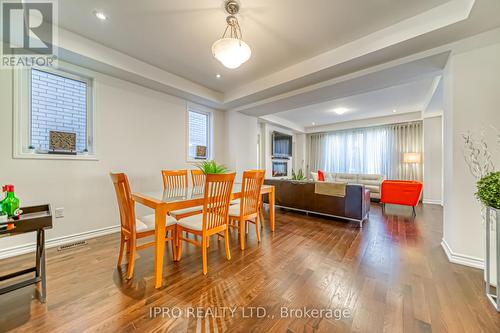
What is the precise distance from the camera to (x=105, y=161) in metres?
3.03

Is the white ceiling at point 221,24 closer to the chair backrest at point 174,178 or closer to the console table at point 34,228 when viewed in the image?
the chair backrest at point 174,178

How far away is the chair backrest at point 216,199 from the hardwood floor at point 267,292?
0.49 m

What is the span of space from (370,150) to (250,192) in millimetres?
6308

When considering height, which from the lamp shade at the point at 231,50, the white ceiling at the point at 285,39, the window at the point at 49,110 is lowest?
the window at the point at 49,110

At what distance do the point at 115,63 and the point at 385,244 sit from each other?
4597 mm

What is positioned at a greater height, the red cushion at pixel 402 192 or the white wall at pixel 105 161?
the white wall at pixel 105 161

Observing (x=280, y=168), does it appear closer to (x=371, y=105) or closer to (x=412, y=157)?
(x=371, y=105)

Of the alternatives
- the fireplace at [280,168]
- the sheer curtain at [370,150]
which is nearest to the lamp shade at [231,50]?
the fireplace at [280,168]

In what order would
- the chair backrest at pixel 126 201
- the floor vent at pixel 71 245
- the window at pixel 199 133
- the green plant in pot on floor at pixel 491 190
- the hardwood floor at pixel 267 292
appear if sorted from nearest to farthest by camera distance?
the hardwood floor at pixel 267 292 < the green plant in pot on floor at pixel 491 190 < the chair backrest at pixel 126 201 < the floor vent at pixel 71 245 < the window at pixel 199 133

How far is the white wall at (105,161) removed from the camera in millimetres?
2338

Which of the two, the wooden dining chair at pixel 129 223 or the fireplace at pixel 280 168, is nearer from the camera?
the wooden dining chair at pixel 129 223

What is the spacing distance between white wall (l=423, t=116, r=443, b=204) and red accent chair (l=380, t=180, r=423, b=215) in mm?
1655

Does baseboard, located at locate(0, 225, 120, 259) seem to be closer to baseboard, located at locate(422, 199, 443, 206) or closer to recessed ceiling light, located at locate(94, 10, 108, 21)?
recessed ceiling light, located at locate(94, 10, 108, 21)

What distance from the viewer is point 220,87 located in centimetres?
407
